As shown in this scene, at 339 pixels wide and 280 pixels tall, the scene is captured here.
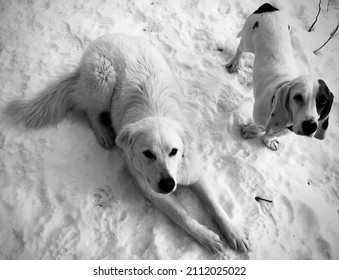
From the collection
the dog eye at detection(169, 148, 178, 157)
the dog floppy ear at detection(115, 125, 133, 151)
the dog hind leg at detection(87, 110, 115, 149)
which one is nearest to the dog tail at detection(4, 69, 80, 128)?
the dog hind leg at detection(87, 110, 115, 149)

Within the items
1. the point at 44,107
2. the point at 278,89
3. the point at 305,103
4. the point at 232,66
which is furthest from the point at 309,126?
the point at 44,107

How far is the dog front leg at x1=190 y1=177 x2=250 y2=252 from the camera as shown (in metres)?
2.28

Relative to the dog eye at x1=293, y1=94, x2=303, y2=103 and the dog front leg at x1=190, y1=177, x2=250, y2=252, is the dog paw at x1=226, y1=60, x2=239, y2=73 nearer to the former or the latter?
the dog eye at x1=293, y1=94, x2=303, y2=103

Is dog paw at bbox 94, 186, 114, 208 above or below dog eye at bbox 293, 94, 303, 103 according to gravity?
below

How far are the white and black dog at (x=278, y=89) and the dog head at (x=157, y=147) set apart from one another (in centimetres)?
88

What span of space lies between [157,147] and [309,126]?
1192mm

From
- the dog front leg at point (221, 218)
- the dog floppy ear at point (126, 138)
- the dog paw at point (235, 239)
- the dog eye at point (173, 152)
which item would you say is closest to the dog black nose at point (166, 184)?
the dog eye at point (173, 152)

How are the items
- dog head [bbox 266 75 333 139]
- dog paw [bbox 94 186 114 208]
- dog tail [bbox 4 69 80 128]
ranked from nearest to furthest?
dog head [bbox 266 75 333 139], dog paw [bbox 94 186 114 208], dog tail [bbox 4 69 80 128]

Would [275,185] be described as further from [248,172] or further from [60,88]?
[60,88]

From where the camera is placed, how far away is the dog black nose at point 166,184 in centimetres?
192

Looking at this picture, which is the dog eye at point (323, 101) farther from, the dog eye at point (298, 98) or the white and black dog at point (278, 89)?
the dog eye at point (298, 98)

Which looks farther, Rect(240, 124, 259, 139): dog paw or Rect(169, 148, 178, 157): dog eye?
Rect(240, 124, 259, 139): dog paw

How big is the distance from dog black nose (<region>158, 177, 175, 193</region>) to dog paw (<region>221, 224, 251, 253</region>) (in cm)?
74

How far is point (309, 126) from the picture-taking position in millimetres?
2025
